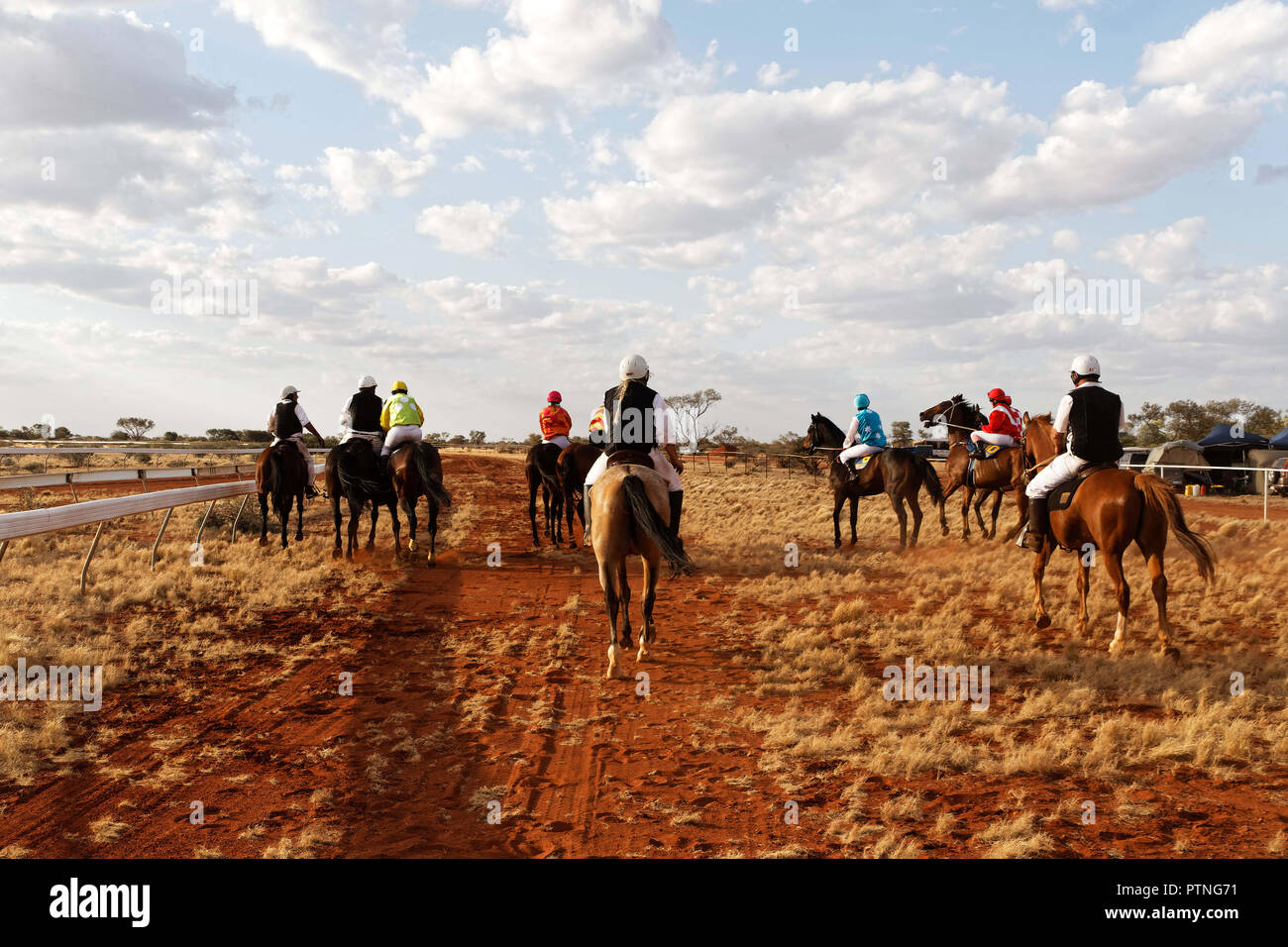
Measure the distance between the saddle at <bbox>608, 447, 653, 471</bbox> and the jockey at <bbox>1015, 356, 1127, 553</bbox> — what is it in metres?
4.81

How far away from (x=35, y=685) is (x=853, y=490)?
44.8 feet

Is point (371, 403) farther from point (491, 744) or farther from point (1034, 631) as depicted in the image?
point (1034, 631)

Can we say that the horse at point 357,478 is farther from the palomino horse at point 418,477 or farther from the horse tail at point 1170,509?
the horse tail at point 1170,509

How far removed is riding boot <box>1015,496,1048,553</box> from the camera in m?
9.31

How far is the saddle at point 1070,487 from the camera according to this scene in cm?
862

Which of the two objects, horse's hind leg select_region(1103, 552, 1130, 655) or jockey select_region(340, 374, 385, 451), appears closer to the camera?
horse's hind leg select_region(1103, 552, 1130, 655)

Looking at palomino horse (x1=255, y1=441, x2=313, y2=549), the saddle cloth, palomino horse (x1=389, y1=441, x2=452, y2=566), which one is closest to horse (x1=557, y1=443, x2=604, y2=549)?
palomino horse (x1=389, y1=441, x2=452, y2=566)

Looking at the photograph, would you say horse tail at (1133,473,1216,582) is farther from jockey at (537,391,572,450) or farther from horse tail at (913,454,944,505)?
jockey at (537,391,572,450)

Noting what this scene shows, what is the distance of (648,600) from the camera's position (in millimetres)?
8234

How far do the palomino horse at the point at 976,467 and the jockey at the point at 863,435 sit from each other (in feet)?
7.06

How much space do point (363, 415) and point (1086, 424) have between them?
38.2ft

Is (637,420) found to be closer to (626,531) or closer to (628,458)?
(628,458)

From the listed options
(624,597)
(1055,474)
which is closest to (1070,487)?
(1055,474)
